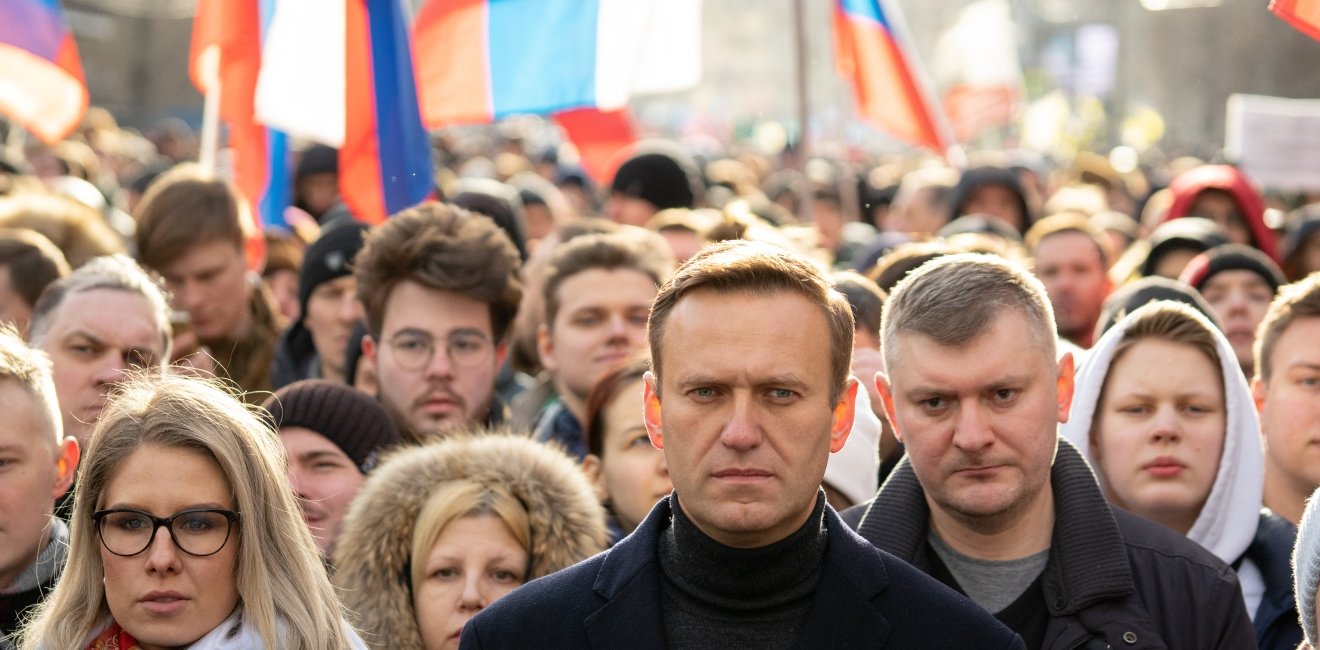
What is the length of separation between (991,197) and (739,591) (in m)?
7.72

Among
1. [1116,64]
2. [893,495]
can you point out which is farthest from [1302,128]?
[1116,64]

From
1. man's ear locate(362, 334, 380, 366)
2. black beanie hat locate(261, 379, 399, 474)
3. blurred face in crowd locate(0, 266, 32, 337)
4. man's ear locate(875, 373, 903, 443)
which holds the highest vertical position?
man's ear locate(875, 373, 903, 443)

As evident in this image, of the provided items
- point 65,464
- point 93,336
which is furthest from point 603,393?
point 65,464

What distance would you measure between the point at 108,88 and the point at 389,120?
36.4 meters

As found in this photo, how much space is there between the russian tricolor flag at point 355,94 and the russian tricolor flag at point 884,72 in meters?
4.10

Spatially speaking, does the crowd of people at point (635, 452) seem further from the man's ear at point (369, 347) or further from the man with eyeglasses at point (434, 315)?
the man's ear at point (369, 347)

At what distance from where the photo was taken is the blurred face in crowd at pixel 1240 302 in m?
6.86

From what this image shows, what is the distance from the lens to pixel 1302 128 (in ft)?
36.7

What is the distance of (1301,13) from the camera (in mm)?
4777

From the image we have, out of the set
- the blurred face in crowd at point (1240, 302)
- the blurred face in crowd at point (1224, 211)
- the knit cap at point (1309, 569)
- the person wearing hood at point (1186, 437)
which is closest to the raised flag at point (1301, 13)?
the person wearing hood at point (1186, 437)

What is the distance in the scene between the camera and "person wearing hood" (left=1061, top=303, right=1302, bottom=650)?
4.46 meters

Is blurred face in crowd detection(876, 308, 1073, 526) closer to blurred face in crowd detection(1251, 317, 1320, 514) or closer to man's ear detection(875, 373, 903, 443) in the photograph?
man's ear detection(875, 373, 903, 443)

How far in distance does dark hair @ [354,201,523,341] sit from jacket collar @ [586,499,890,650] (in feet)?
9.34

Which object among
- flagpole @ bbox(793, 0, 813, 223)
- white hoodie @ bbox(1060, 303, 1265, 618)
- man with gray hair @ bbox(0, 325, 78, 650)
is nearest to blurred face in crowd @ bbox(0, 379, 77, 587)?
man with gray hair @ bbox(0, 325, 78, 650)
